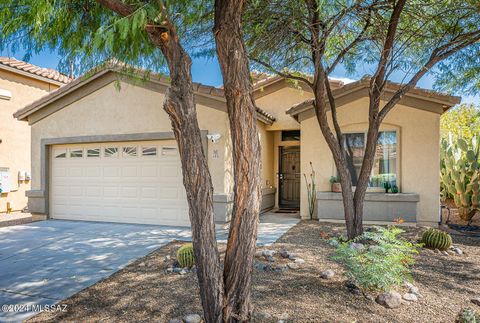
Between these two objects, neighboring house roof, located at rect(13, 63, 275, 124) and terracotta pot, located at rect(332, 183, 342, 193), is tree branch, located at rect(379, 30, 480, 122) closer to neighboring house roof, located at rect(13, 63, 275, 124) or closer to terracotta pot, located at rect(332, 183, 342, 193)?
terracotta pot, located at rect(332, 183, 342, 193)

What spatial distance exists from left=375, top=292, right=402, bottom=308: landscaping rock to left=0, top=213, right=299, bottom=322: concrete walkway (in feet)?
10.5

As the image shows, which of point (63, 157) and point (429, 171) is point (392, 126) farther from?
point (63, 157)

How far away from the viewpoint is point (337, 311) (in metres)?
3.65

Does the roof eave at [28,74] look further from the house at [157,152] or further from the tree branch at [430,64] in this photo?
the tree branch at [430,64]

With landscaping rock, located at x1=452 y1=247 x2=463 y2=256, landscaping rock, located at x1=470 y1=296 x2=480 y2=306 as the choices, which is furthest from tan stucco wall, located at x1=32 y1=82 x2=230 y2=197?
landscaping rock, located at x1=470 y1=296 x2=480 y2=306

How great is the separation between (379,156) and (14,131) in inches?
539

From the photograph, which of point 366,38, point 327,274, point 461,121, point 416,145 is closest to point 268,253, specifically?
point 327,274

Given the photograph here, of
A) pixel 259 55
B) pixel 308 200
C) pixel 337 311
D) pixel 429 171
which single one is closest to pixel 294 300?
pixel 337 311

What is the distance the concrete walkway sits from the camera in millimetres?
4488

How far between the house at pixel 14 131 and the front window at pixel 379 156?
1268 centimetres

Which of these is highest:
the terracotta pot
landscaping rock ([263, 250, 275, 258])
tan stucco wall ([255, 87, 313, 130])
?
tan stucco wall ([255, 87, 313, 130])

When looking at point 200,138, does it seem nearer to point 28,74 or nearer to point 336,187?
point 336,187

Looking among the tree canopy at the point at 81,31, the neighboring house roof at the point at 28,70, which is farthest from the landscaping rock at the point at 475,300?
the neighboring house roof at the point at 28,70

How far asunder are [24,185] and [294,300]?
43.9 ft
